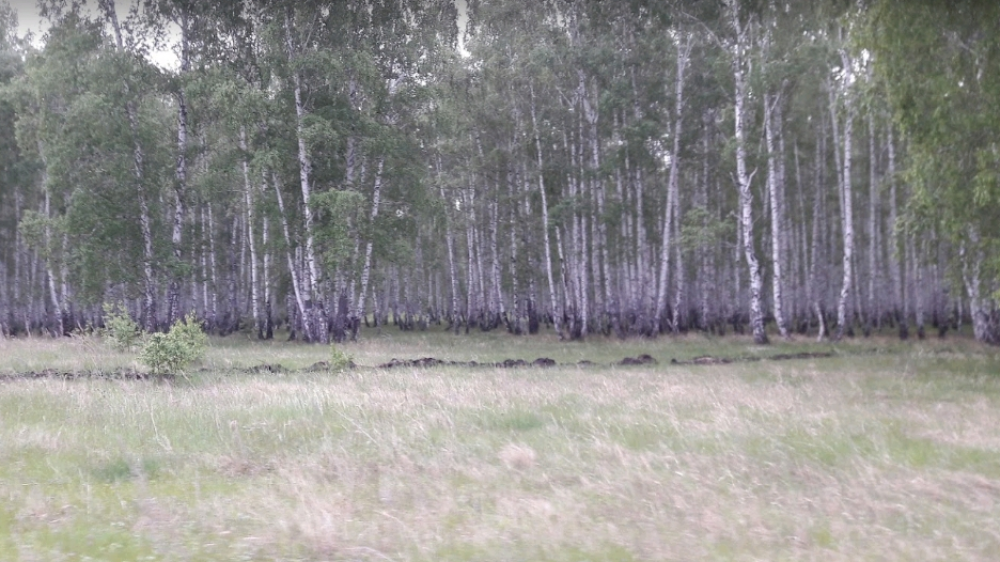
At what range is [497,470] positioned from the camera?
27.7ft

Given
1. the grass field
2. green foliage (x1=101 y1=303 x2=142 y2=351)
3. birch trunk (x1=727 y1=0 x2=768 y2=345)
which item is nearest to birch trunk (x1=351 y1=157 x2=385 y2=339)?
green foliage (x1=101 y1=303 x2=142 y2=351)

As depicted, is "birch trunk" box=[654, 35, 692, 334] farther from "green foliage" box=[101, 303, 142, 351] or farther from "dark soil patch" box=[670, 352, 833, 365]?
"green foliage" box=[101, 303, 142, 351]

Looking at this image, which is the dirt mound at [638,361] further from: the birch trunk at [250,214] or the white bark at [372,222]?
the birch trunk at [250,214]

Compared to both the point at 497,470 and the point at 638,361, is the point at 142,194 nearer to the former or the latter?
the point at 638,361

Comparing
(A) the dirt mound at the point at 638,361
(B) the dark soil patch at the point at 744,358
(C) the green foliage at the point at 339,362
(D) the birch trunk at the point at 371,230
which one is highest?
(D) the birch trunk at the point at 371,230

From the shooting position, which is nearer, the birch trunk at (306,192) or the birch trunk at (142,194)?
the birch trunk at (306,192)

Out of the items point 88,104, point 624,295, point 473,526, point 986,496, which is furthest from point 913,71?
point 88,104

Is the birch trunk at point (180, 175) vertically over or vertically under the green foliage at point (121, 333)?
over

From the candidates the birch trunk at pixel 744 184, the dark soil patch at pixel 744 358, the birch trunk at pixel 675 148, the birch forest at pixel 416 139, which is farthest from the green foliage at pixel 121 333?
the birch trunk at pixel 744 184

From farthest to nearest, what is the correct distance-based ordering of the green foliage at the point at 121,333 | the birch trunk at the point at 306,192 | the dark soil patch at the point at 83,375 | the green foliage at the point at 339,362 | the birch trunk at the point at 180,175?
the birch trunk at the point at 180,175
the birch trunk at the point at 306,192
the green foliage at the point at 121,333
the green foliage at the point at 339,362
the dark soil patch at the point at 83,375

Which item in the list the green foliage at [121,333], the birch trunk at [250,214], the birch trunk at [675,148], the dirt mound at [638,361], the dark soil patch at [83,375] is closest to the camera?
the dark soil patch at [83,375]

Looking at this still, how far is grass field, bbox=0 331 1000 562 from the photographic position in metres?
6.22

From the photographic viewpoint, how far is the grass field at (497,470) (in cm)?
622

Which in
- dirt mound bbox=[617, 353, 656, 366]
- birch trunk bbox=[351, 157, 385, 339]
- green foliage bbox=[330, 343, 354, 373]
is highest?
birch trunk bbox=[351, 157, 385, 339]
